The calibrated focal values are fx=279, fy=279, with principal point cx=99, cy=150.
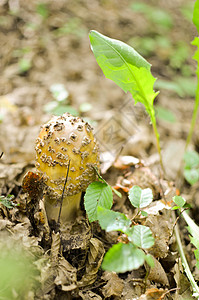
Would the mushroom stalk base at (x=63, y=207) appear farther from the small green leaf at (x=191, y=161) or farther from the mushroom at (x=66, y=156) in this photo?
the small green leaf at (x=191, y=161)

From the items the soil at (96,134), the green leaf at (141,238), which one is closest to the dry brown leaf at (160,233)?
the soil at (96,134)

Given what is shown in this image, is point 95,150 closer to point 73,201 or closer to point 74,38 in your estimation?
point 73,201

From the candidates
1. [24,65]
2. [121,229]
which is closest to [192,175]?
[121,229]

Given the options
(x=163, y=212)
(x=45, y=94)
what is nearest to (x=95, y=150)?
(x=163, y=212)

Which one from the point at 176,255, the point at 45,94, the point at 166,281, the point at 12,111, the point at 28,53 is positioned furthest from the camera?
the point at 28,53

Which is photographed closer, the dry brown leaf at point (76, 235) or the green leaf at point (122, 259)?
the green leaf at point (122, 259)

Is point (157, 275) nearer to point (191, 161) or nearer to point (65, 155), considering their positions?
point (65, 155)

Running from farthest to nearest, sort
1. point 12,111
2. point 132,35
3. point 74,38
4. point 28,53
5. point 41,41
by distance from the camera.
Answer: point 132,35 < point 74,38 < point 41,41 < point 28,53 < point 12,111
